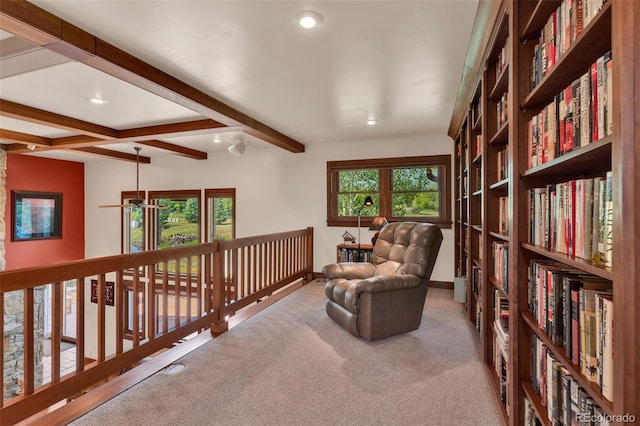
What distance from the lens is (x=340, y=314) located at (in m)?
3.04

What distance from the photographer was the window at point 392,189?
4.89 metres

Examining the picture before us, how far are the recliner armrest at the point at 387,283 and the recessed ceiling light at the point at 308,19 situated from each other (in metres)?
2.01

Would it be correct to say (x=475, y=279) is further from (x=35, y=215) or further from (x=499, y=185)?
(x=35, y=215)

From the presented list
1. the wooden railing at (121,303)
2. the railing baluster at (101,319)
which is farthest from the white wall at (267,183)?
the railing baluster at (101,319)

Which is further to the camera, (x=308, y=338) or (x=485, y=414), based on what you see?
(x=308, y=338)

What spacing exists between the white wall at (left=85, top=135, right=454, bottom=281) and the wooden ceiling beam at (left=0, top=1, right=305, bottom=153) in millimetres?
2318

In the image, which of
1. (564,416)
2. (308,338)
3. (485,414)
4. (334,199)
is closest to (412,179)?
(334,199)

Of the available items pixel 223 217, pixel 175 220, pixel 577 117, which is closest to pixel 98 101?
pixel 223 217

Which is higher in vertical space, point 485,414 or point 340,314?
point 340,314

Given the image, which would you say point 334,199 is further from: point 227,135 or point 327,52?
point 327,52

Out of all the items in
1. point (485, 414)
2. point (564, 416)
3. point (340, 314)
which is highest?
point (564, 416)

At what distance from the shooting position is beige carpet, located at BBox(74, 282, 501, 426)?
180 cm

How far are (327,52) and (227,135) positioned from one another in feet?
9.50

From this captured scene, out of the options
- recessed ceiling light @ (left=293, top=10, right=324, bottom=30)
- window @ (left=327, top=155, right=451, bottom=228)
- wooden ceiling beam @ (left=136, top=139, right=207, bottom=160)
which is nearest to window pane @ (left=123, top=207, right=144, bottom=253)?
wooden ceiling beam @ (left=136, top=139, right=207, bottom=160)
